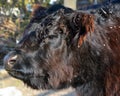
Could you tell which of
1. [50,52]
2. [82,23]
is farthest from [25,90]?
[82,23]

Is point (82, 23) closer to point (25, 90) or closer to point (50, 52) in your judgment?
point (50, 52)

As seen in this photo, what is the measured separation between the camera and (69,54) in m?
2.81

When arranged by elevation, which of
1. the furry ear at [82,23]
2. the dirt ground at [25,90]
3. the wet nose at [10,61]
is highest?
the furry ear at [82,23]

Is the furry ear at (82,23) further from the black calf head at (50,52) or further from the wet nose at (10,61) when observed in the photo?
the wet nose at (10,61)

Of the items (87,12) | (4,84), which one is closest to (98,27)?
(87,12)

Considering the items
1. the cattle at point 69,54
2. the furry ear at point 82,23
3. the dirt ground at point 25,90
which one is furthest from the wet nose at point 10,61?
the dirt ground at point 25,90

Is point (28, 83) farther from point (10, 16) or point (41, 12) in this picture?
point (10, 16)

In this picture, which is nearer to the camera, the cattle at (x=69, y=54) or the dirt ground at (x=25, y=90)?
the cattle at (x=69, y=54)

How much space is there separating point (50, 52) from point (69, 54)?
0.47 feet

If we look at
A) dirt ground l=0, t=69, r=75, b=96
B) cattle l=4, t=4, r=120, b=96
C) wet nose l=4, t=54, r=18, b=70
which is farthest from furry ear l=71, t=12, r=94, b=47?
dirt ground l=0, t=69, r=75, b=96

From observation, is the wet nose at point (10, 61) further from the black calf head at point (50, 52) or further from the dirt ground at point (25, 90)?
the dirt ground at point (25, 90)

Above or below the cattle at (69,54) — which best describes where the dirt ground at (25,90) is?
below

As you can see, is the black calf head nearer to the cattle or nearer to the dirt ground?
the cattle

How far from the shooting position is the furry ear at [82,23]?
8.84 ft
